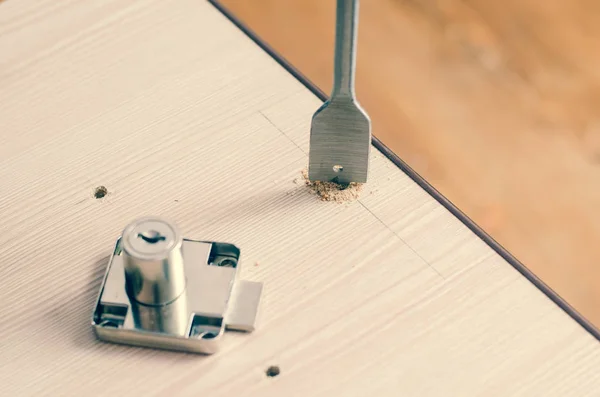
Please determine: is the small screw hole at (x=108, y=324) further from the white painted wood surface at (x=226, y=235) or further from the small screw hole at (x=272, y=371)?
the small screw hole at (x=272, y=371)

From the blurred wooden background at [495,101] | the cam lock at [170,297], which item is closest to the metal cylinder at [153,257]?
the cam lock at [170,297]

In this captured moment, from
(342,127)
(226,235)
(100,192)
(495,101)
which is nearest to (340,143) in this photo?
(342,127)

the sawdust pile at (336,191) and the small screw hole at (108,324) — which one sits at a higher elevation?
the sawdust pile at (336,191)

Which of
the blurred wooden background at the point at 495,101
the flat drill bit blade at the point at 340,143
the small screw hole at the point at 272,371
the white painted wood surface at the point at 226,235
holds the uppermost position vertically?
the flat drill bit blade at the point at 340,143

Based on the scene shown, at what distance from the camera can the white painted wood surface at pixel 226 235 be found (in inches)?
28.5

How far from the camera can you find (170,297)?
0.73 m

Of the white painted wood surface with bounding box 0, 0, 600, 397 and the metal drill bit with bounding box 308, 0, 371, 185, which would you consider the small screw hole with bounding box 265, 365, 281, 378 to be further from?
the metal drill bit with bounding box 308, 0, 371, 185

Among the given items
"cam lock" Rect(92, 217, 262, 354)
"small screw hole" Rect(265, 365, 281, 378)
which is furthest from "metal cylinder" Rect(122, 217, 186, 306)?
"small screw hole" Rect(265, 365, 281, 378)

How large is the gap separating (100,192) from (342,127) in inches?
9.5

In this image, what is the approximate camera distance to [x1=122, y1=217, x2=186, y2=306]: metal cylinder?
0.69m

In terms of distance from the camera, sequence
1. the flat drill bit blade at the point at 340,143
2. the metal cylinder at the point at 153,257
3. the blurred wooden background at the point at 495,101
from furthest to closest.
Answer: the blurred wooden background at the point at 495,101
the flat drill bit blade at the point at 340,143
the metal cylinder at the point at 153,257

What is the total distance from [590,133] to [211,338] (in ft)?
3.44

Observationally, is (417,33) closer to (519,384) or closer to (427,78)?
(427,78)

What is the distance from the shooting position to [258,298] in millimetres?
759
